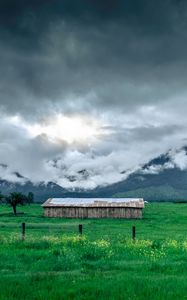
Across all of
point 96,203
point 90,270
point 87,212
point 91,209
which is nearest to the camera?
point 90,270

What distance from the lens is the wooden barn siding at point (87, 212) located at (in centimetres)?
9714

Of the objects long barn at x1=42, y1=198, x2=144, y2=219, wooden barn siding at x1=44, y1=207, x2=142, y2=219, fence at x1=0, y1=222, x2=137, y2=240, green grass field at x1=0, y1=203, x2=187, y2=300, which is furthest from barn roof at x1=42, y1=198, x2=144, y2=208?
green grass field at x1=0, y1=203, x2=187, y2=300

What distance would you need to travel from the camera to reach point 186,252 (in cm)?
2820

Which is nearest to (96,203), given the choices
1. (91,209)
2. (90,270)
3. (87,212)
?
(91,209)

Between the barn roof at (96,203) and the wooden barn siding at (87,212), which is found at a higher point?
the barn roof at (96,203)

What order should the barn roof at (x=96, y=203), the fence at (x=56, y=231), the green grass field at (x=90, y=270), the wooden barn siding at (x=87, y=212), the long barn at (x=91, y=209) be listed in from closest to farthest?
the green grass field at (x=90, y=270) → the fence at (x=56, y=231) → the long barn at (x=91, y=209) → the wooden barn siding at (x=87, y=212) → the barn roof at (x=96, y=203)

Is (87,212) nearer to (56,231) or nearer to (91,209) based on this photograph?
(91,209)

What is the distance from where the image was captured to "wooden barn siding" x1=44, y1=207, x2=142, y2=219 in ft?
319

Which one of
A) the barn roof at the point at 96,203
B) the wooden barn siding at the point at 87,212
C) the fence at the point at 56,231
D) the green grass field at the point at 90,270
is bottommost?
the green grass field at the point at 90,270

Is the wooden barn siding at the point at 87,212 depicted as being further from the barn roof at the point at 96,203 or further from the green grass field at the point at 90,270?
the green grass field at the point at 90,270

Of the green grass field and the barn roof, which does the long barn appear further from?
the green grass field

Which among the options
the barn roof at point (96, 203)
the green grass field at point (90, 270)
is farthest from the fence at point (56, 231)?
the barn roof at point (96, 203)

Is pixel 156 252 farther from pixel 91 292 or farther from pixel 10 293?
pixel 10 293

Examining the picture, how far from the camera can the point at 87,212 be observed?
98.0m
